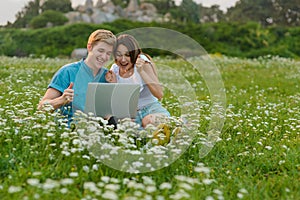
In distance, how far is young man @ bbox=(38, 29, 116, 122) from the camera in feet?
17.2

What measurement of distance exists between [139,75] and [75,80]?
79 cm

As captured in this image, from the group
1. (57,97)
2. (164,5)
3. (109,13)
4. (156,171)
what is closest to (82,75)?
(57,97)

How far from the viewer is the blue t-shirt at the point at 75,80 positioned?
5293mm

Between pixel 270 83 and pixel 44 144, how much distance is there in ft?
30.7

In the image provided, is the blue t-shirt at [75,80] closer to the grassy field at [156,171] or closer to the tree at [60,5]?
the grassy field at [156,171]

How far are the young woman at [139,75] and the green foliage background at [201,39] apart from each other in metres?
20.7

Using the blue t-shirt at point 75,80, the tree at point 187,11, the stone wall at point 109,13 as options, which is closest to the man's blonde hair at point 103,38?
the blue t-shirt at point 75,80

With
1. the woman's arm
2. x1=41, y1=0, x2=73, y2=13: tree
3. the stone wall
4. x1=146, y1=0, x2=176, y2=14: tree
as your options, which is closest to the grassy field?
the woman's arm

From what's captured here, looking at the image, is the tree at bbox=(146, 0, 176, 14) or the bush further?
the tree at bbox=(146, 0, 176, 14)

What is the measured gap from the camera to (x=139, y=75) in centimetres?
557

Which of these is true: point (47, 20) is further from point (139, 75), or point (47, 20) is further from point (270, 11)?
point (139, 75)

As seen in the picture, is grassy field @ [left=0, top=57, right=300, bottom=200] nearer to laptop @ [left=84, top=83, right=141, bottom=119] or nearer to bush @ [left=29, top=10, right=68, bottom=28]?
laptop @ [left=84, top=83, right=141, bottom=119]

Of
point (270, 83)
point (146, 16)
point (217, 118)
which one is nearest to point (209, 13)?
point (146, 16)

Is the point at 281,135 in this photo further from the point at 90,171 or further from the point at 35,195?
the point at 35,195
